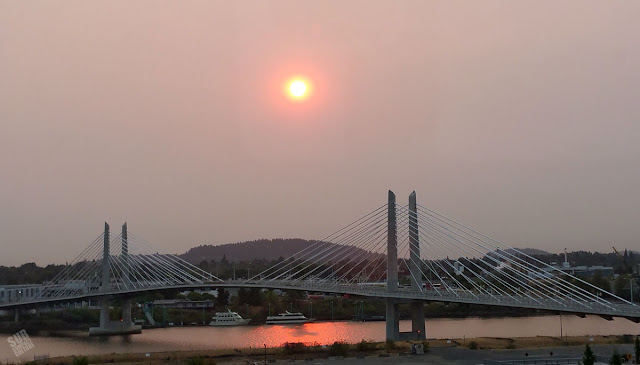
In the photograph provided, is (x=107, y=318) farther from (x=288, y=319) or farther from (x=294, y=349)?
(x=294, y=349)

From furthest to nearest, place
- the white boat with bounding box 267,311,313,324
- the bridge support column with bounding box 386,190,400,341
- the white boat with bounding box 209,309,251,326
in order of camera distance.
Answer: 1. the white boat with bounding box 267,311,313,324
2. the white boat with bounding box 209,309,251,326
3. the bridge support column with bounding box 386,190,400,341

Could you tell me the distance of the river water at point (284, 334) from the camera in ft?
102

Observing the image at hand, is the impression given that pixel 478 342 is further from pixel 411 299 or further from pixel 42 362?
pixel 42 362

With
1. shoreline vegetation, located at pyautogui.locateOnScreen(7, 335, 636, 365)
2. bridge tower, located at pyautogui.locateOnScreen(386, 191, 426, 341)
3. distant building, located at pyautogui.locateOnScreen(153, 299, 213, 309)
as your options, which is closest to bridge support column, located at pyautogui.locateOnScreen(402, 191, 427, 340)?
bridge tower, located at pyautogui.locateOnScreen(386, 191, 426, 341)

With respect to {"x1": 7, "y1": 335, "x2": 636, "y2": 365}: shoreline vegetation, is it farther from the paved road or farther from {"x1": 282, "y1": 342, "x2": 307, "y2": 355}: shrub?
the paved road

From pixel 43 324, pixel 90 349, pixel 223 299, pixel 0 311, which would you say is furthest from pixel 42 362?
pixel 223 299

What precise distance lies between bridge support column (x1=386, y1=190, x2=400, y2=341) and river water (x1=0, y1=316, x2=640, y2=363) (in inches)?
138

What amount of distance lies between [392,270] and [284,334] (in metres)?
9.59

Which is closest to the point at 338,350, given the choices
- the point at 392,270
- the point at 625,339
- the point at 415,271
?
the point at 415,271

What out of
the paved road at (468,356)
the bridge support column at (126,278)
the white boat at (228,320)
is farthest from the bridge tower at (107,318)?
the paved road at (468,356)

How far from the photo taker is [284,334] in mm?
36938

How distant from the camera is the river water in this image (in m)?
31.2

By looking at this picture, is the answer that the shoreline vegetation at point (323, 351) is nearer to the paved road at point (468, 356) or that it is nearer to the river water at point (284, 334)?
the paved road at point (468, 356)

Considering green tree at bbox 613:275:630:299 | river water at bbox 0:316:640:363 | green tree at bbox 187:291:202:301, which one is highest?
green tree at bbox 613:275:630:299
